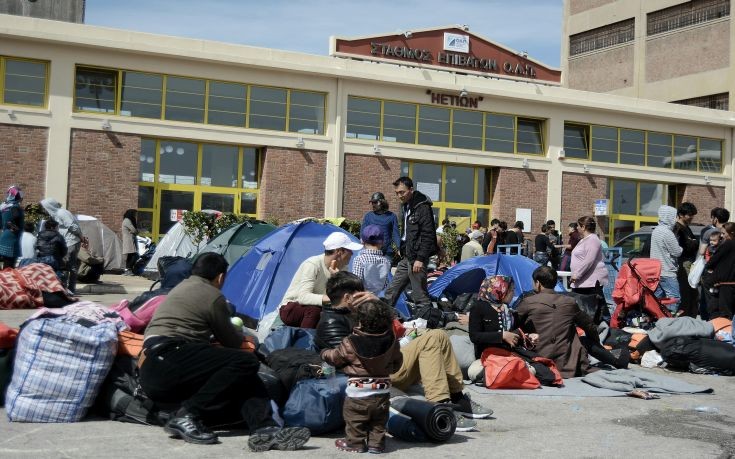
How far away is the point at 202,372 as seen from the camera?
5.49 m

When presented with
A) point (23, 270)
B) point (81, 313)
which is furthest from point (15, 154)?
point (81, 313)

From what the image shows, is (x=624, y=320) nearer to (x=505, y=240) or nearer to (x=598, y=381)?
(x=598, y=381)

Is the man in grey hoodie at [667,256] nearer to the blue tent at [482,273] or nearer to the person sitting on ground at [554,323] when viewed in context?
the blue tent at [482,273]

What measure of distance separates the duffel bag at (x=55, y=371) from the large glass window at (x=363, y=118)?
63.4ft

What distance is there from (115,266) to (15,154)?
14.8 feet

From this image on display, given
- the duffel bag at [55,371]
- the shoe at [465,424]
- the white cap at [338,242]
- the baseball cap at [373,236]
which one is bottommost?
the shoe at [465,424]

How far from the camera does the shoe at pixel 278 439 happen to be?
5234 millimetres

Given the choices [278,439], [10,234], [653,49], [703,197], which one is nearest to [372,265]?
[278,439]

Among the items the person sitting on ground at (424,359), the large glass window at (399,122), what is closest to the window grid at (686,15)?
the large glass window at (399,122)

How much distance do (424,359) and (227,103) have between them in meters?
18.0

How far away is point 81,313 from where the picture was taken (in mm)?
6188

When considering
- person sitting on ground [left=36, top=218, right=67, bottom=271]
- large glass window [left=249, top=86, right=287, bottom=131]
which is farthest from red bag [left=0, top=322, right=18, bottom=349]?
large glass window [left=249, top=86, right=287, bottom=131]

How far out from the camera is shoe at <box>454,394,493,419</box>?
21.2 ft

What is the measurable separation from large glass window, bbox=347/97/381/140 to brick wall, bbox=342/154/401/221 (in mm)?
691
